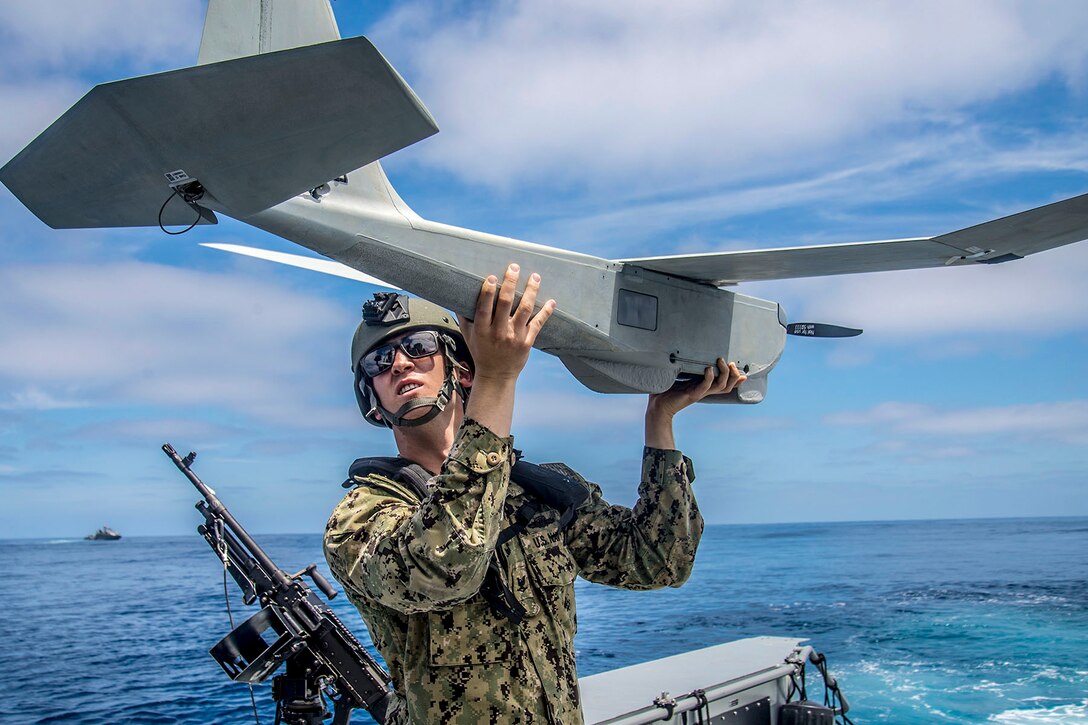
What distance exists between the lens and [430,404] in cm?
249

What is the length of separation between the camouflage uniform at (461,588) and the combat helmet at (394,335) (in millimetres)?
324

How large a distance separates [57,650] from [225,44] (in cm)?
2386

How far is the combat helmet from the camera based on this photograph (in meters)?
2.62

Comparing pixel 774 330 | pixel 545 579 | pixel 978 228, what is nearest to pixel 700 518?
pixel 545 579

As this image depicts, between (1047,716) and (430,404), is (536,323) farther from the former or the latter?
(1047,716)

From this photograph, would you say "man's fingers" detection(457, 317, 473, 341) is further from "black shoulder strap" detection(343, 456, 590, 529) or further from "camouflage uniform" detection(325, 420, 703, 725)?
"black shoulder strap" detection(343, 456, 590, 529)

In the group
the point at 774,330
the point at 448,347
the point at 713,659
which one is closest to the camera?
the point at 448,347

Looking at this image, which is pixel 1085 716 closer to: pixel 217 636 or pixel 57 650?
pixel 217 636

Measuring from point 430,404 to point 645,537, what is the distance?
95cm

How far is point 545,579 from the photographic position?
96.6 inches

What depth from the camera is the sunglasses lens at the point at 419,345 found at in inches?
101

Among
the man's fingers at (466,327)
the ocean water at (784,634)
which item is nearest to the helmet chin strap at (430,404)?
the man's fingers at (466,327)

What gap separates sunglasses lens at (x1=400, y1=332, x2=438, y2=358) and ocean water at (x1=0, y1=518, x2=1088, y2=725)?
361cm

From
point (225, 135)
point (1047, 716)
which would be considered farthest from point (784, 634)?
point (225, 135)
